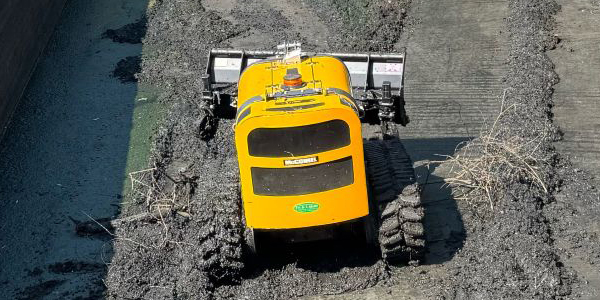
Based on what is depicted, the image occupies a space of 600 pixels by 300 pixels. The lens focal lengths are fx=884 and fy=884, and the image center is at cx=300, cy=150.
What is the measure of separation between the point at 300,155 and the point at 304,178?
298 mm

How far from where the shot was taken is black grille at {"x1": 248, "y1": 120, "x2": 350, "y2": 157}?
9.67 meters

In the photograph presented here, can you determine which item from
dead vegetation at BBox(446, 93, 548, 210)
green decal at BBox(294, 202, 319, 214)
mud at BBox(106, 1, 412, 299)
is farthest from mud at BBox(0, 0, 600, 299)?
green decal at BBox(294, 202, 319, 214)

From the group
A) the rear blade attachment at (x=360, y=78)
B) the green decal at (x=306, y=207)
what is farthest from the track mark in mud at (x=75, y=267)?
the green decal at (x=306, y=207)

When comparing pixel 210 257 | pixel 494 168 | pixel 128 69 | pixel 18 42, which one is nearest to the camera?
pixel 210 257

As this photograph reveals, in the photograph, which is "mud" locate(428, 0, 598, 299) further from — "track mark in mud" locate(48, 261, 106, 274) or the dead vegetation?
"track mark in mud" locate(48, 261, 106, 274)

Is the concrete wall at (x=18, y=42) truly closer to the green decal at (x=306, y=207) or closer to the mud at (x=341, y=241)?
the mud at (x=341, y=241)

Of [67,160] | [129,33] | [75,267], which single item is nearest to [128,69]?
[129,33]

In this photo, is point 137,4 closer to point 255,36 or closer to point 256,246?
point 255,36

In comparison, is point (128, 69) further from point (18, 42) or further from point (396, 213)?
point (396, 213)

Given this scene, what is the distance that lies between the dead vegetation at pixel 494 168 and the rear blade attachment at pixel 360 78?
136cm

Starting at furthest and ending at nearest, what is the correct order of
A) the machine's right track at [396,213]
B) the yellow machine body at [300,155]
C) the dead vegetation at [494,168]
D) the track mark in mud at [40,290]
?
the dead vegetation at [494,168]
the track mark in mud at [40,290]
the machine's right track at [396,213]
the yellow machine body at [300,155]

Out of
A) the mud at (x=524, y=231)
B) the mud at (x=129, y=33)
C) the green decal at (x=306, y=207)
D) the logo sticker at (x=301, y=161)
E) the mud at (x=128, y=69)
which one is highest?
the logo sticker at (x=301, y=161)

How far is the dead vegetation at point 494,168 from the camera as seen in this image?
12.0m

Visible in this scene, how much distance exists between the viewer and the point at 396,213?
10469mm
